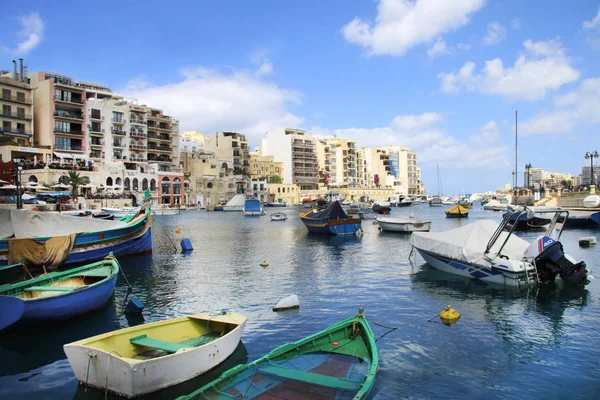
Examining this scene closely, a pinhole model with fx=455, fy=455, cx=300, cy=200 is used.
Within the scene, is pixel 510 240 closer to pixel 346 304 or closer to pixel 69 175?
pixel 346 304

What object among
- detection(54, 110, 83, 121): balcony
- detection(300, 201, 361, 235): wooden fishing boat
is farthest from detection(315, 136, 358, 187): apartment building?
detection(300, 201, 361, 235): wooden fishing boat

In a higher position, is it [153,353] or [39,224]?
[39,224]

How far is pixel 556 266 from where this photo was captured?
19.0 metres

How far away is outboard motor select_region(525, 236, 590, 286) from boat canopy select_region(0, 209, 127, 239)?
897 inches

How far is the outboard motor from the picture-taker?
18719 millimetres

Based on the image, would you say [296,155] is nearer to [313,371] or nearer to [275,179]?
[275,179]

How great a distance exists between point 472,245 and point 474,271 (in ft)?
4.12

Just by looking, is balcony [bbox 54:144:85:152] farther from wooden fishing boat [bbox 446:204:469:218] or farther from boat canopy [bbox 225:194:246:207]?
wooden fishing boat [bbox 446:204:469:218]

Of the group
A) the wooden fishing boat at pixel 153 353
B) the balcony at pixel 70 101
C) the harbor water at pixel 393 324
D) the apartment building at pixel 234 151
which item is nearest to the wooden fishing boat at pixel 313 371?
the harbor water at pixel 393 324

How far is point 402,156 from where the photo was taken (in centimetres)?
18112

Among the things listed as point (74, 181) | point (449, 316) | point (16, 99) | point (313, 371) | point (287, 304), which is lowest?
point (449, 316)

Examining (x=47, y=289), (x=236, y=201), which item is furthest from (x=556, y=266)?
(x=236, y=201)

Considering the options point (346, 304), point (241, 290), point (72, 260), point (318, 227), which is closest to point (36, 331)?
point (241, 290)

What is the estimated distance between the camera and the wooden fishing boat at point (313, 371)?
8297mm
